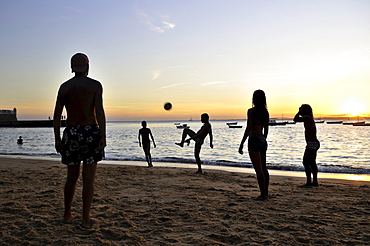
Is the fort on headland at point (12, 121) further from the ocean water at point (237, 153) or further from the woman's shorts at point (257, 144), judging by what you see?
the woman's shorts at point (257, 144)

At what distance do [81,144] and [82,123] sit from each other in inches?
10.7

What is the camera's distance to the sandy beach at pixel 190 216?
136 inches

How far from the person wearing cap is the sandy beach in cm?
77

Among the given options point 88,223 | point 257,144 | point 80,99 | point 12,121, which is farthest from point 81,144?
point 12,121

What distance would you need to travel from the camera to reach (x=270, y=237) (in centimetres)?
350

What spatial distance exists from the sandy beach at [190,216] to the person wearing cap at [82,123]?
77 cm

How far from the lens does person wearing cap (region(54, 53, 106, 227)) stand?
360 cm

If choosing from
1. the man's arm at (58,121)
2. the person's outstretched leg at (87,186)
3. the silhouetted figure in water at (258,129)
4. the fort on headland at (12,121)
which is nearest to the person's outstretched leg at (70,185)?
the person's outstretched leg at (87,186)

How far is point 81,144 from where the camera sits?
11.8 feet

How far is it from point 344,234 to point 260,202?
1.88 metres

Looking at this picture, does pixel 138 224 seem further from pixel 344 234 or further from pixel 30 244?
pixel 344 234

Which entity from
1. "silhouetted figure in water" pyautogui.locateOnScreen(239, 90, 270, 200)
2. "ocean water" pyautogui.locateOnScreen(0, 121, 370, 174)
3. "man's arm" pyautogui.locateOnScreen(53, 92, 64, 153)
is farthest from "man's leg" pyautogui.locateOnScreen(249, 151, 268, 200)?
"ocean water" pyautogui.locateOnScreen(0, 121, 370, 174)

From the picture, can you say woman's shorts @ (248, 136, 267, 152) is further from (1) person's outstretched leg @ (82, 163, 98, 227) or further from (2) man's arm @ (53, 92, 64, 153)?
(2) man's arm @ (53, 92, 64, 153)

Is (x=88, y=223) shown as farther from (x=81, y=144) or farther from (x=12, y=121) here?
(x=12, y=121)
